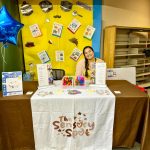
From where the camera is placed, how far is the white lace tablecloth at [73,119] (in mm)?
1664

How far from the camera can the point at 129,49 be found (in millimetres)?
4070

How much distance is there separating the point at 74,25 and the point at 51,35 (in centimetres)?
52

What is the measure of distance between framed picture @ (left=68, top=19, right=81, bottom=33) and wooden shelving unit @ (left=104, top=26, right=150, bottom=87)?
692mm

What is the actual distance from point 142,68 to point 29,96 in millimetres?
3473

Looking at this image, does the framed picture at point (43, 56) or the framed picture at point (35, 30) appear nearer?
the framed picture at point (35, 30)

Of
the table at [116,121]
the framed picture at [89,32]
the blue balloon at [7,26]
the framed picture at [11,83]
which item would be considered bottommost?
the table at [116,121]

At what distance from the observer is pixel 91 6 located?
3301 millimetres

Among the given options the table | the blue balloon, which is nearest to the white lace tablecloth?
the table

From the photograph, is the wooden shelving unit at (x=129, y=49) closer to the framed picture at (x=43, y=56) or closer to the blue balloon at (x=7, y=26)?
the framed picture at (x=43, y=56)

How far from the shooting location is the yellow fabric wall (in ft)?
10.6

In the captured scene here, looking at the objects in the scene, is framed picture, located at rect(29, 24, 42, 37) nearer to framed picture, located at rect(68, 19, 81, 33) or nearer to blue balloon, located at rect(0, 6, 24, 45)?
framed picture, located at rect(68, 19, 81, 33)

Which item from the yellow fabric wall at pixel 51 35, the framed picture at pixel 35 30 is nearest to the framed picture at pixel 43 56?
the yellow fabric wall at pixel 51 35

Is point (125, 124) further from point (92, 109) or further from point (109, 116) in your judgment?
point (92, 109)

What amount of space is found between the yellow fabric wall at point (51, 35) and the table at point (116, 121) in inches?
69.6
